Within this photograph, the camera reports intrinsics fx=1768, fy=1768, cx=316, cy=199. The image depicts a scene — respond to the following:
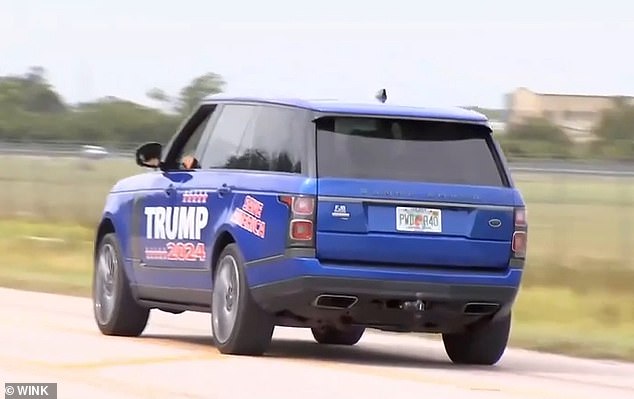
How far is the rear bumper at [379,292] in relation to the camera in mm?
12094

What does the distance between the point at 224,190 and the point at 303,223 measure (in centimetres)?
111

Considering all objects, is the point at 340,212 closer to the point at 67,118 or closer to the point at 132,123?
the point at 132,123

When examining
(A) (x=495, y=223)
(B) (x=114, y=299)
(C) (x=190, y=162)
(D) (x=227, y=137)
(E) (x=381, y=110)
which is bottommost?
(B) (x=114, y=299)

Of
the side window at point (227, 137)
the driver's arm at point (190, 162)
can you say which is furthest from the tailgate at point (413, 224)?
the driver's arm at point (190, 162)

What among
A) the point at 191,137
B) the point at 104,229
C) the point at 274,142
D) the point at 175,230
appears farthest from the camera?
the point at 104,229

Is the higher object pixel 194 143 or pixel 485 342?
pixel 194 143

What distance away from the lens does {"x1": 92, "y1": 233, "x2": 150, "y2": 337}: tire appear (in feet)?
48.0

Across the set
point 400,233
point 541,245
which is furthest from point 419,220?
point 541,245

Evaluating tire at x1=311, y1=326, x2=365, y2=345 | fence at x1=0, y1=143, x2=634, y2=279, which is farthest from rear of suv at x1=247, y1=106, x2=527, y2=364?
fence at x1=0, y1=143, x2=634, y2=279

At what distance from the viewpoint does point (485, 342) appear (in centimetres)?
1316

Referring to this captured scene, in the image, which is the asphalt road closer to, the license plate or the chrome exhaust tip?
the chrome exhaust tip

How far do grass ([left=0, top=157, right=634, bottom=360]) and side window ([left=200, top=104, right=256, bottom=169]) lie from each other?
3.83 metres

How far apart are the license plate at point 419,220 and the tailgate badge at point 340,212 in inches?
14.9

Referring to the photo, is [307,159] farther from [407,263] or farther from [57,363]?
[57,363]
